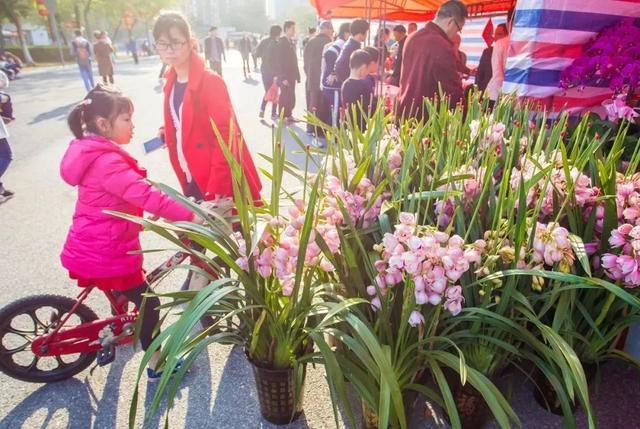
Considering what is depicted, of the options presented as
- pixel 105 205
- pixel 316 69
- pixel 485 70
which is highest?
pixel 485 70

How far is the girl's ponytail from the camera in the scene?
192cm

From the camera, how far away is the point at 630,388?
6.70 feet

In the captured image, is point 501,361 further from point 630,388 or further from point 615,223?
point 630,388

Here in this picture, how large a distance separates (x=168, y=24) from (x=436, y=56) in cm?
212

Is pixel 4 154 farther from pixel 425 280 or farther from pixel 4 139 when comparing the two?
pixel 425 280

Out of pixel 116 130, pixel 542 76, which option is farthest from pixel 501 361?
pixel 542 76

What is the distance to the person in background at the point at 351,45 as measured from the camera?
17.5 ft

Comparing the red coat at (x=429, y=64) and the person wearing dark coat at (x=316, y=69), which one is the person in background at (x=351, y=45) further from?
the red coat at (x=429, y=64)

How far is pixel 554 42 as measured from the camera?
10.1 feet

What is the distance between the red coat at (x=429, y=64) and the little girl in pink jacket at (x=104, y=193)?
2.11 metres

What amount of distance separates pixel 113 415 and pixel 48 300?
24.3 inches

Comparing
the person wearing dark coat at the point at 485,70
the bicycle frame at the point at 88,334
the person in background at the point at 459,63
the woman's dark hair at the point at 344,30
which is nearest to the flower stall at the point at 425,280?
the bicycle frame at the point at 88,334

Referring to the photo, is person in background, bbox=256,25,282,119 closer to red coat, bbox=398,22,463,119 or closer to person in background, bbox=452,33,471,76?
person in background, bbox=452,33,471,76

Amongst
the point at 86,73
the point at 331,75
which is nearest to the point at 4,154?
the point at 331,75
